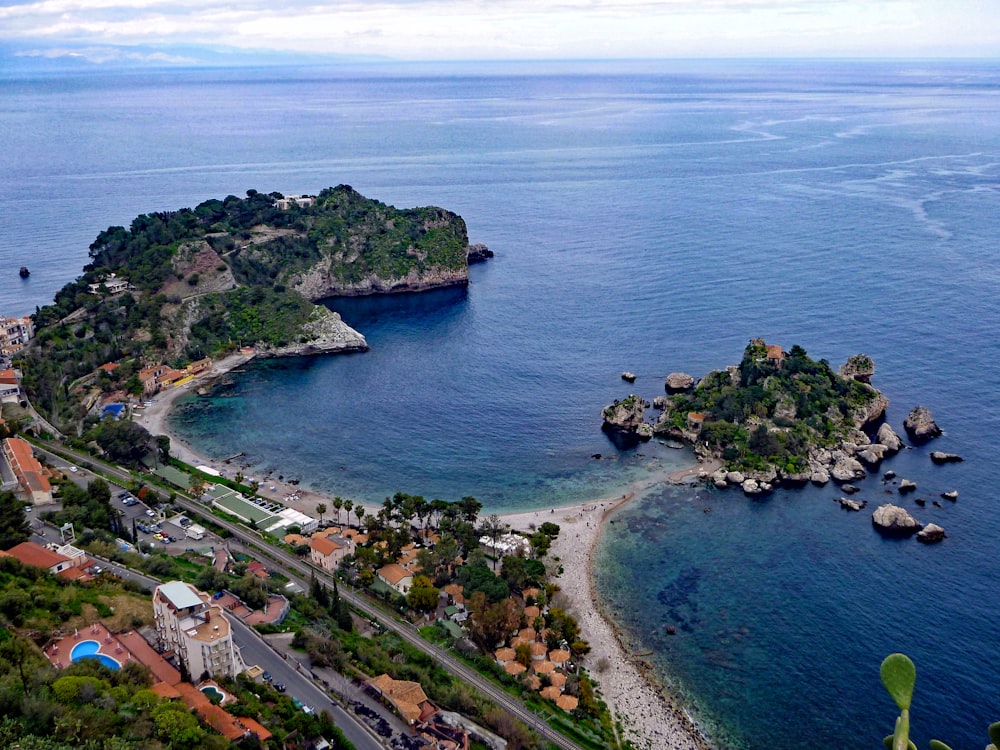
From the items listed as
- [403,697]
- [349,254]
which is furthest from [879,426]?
[349,254]

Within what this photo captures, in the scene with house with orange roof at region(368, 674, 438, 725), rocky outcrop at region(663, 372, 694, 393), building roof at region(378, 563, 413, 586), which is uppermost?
rocky outcrop at region(663, 372, 694, 393)

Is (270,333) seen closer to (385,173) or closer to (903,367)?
(903,367)

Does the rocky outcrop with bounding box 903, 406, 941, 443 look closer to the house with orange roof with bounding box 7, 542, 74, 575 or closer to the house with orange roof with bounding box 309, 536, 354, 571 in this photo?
the house with orange roof with bounding box 309, 536, 354, 571

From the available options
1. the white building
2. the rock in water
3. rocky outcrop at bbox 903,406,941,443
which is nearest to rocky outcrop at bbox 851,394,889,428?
rocky outcrop at bbox 903,406,941,443

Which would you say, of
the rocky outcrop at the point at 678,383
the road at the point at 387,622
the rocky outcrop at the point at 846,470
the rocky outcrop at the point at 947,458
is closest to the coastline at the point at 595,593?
the road at the point at 387,622

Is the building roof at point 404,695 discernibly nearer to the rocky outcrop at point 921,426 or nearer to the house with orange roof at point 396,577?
the house with orange roof at point 396,577

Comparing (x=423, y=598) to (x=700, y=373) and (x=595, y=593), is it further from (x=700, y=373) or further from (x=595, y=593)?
(x=700, y=373)
